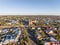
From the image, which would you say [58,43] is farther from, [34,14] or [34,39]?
[34,14]

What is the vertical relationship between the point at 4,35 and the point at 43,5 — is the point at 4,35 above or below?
below

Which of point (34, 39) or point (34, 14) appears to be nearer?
point (34, 39)

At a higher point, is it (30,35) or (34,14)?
(34,14)

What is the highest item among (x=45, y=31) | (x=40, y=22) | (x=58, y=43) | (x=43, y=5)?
(x=43, y=5)

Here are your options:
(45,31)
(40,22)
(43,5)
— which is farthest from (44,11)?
(45,31)

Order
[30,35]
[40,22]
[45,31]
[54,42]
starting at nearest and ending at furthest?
[54,42]
[30,35]
[45,31]
[40,22]

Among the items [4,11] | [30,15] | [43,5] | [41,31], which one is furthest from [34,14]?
[4,11]

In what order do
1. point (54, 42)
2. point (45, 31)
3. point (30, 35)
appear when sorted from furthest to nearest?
point (45, 31) → point (30, 35) → point (54, 42)

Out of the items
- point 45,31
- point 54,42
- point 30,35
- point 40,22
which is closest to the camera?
point 54,42

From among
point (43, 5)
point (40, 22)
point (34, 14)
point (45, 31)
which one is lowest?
point (45, 31)

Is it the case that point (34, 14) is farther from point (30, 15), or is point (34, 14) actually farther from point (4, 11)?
point (4, 11)
